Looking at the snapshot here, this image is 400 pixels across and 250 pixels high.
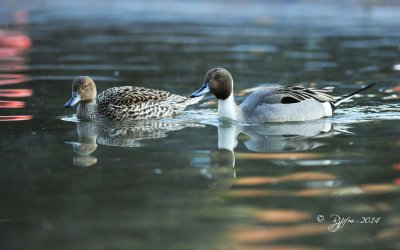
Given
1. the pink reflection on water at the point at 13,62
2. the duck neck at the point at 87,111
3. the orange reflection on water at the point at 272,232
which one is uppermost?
the orange reflection on water at the point at 272,232

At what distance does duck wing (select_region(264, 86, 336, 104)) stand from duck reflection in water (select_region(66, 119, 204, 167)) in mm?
1045

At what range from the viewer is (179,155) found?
9.16m

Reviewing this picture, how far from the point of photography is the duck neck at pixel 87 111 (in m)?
12.0

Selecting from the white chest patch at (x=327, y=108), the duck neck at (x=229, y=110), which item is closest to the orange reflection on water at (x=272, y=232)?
the duck neck at (x=229, y=110)

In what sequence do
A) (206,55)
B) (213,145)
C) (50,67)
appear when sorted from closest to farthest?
(213,145) < (50,67) < (206,55)

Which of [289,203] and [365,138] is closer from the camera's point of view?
[289,203]

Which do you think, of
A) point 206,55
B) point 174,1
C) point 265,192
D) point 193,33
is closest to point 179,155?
point 265,192

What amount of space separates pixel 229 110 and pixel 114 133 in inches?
65.3

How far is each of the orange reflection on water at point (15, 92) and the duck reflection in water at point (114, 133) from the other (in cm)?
252

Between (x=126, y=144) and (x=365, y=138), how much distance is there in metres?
2.80

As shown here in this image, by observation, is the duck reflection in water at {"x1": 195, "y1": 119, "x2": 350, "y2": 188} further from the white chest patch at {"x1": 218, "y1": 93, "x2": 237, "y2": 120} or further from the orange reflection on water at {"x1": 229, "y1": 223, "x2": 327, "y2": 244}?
the orange reflection on water at {"x1": 229, "y1": 223, "x2": 327, "y2": 244}

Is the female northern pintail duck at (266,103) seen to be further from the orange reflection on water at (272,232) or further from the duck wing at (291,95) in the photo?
the orange reflection on water at (272,232)

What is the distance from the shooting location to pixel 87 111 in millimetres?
11977

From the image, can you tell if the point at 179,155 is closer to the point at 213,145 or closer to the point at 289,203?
the point at 213,145
